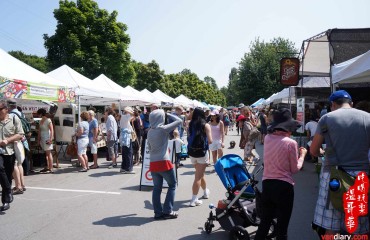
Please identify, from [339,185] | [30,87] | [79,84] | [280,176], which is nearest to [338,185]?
[339,185]

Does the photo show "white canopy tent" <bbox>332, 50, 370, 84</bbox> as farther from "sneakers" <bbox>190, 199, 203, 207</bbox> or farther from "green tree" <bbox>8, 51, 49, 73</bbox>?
"green tree" <bbox>8, 51, 49, 73</bbox>

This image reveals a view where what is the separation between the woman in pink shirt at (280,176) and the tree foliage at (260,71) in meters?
34.6

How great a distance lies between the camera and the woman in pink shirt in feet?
10.8

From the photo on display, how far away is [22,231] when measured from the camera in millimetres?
4684

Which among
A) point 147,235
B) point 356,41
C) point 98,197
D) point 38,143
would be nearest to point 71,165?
point 38,143

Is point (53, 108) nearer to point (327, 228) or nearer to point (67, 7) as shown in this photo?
point (327, 228)

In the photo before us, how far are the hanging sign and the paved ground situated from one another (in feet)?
12.7

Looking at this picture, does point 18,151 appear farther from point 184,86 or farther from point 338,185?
point 184,86

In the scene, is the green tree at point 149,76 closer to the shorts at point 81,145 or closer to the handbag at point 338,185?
the shorts at point 81,145

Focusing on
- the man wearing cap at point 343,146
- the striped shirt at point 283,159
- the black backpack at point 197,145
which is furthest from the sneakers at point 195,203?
the man wearing cap at point 343,146

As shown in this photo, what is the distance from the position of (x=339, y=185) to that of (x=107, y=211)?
4.13 meters

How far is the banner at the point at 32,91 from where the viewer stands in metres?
A: 7.73

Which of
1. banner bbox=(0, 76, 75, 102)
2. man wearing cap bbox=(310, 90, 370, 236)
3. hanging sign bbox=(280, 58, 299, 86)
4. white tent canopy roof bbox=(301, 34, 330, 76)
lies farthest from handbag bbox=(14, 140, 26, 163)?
hanging sign bbox=(280, 58, 299, 86)

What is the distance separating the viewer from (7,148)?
586cm
